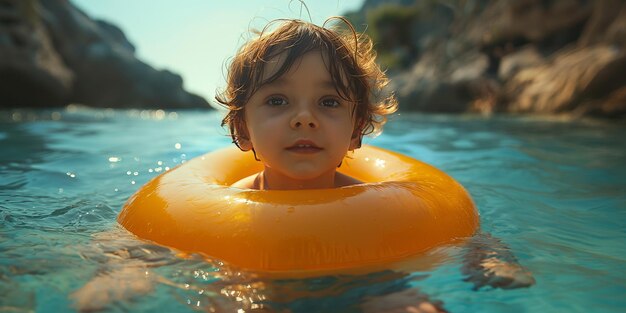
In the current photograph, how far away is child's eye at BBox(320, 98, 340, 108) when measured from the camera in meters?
2.23

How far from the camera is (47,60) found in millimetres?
13312

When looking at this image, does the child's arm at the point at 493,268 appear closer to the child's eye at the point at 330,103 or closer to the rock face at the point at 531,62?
the child's eye at the point at 330,103

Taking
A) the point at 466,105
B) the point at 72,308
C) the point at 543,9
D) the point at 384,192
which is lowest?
the point at 72,308

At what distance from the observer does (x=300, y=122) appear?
2.10 metres

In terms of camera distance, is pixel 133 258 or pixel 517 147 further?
pixel 517 147

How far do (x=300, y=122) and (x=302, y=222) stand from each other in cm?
46

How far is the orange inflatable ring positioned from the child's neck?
0.36 m

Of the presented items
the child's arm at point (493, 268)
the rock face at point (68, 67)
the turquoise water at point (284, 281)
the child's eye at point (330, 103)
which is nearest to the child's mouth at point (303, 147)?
the child's eye at point (330, 103)

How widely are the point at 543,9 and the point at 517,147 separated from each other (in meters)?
10.1

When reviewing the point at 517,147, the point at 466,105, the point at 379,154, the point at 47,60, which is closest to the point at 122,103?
the point at 47,60

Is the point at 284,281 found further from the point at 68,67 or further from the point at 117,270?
the point at 68,67

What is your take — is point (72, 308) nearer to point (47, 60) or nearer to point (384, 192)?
point (384, 192)

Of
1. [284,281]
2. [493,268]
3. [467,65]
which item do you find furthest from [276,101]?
[467,65]

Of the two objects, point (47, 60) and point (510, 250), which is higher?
point (47, 60)
